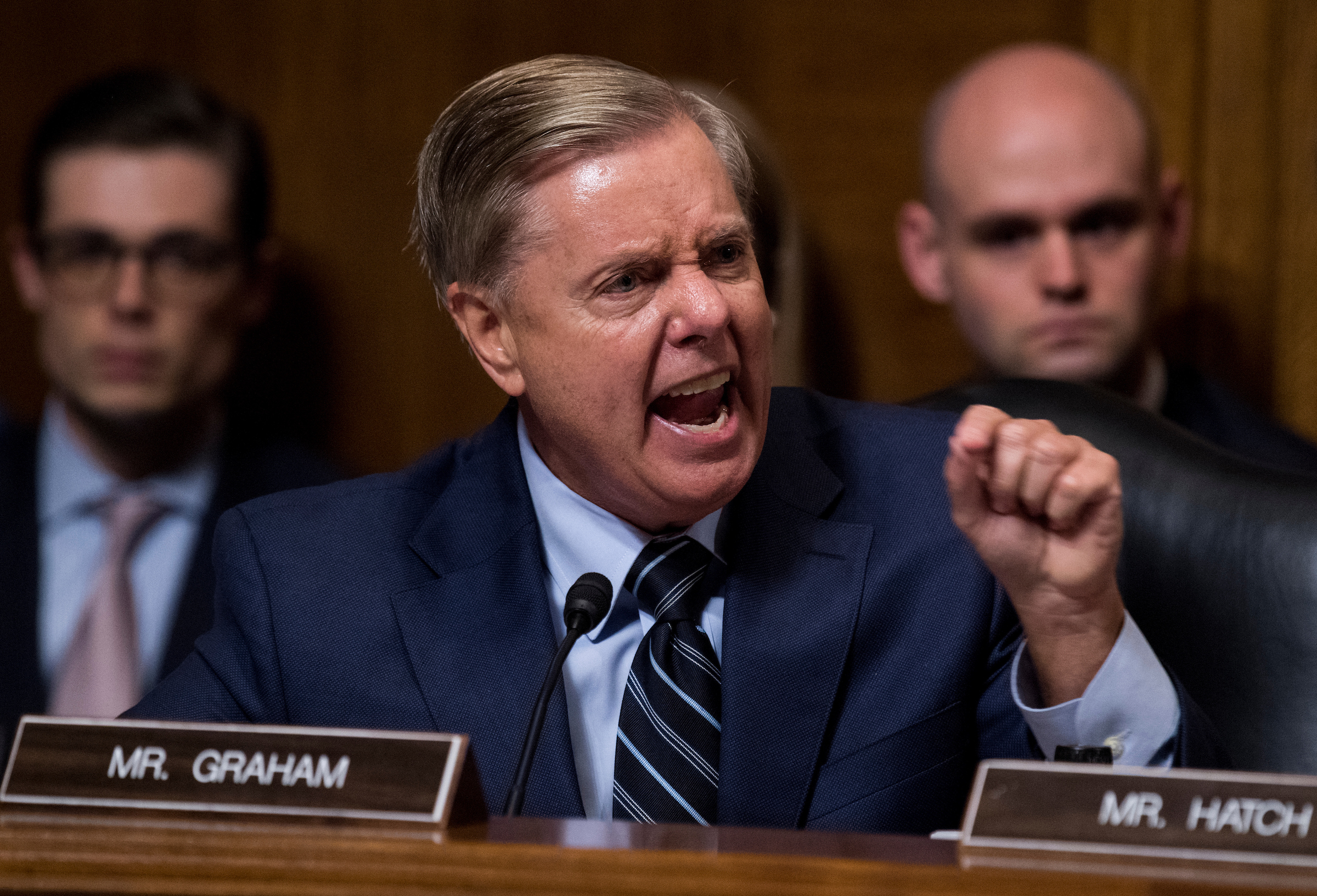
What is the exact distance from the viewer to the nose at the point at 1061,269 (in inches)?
81.2

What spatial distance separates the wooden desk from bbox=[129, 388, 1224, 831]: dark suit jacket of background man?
0.41 meters

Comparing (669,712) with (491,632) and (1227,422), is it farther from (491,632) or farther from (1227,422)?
(1227,422)

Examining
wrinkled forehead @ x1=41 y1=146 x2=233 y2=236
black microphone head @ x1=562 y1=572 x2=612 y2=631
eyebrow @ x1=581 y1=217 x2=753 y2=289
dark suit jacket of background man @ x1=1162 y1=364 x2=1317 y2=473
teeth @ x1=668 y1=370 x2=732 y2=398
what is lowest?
dark suit jacket of background man @ x1=1162 y1=364 x2=1317 y2=473

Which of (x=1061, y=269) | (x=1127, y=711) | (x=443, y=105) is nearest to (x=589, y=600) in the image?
(x=1127, y=711)

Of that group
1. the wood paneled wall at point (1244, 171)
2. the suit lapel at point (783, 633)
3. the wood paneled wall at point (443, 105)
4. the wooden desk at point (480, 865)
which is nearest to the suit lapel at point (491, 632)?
the suit lapel at point (783, 633)

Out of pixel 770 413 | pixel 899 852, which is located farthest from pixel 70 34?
pixel 899 852

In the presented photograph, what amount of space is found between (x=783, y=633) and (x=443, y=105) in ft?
5.15

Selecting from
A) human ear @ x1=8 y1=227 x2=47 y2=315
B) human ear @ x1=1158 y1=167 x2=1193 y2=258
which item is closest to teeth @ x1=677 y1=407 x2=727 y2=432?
human ear @ x1=1158 y1=167 x2=1193 y2=258

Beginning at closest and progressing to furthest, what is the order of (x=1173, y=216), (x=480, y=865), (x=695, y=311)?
(x=480, y=865), (x=695, y=311), (x=1173, y=216)

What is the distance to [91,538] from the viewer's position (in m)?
2.33

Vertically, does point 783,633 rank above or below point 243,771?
below

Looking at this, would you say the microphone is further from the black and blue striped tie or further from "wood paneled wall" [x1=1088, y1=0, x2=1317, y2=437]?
"wood paneled wall" [x1=1088, y1=0, x2=1317, y2=437]

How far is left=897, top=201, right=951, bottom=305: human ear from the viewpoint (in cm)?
226

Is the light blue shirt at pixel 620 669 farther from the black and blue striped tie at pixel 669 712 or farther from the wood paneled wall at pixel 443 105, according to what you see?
the wood paneled wall at pixel 443 105
